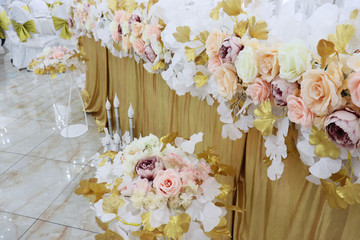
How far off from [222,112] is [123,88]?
1.41 meters

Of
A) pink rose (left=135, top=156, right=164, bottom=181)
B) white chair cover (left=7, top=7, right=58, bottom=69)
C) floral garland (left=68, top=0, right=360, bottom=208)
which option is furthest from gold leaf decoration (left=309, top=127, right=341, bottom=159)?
white chair cover (left=7, top=7, right=58, bottom=69)

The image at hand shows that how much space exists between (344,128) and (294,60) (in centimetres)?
21

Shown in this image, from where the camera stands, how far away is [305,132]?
0.85m

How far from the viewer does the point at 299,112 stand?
2.54ft

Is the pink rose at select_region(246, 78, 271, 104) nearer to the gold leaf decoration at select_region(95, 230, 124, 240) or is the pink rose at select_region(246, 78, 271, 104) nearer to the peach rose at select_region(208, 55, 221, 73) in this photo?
the peach rose at select_region(208, 55, 221, 73)

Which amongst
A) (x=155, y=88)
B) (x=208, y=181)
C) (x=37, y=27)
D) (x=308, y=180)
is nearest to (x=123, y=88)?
(x=155, y=88)

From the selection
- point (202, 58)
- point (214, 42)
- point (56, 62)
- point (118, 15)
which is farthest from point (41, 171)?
point (214, 42)

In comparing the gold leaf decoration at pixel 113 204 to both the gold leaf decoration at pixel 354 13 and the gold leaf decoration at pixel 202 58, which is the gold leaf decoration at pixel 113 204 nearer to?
the gold leaf decoration at pixel 202 58

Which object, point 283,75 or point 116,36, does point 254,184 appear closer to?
point 283,75

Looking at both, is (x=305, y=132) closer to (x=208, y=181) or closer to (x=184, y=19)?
(x=208, y=181)

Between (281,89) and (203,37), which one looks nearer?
(281,89)

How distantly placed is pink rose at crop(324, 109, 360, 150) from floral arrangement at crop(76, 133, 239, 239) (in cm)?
41

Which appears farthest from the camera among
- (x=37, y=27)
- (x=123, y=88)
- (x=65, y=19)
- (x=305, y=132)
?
(x=37, y=27)

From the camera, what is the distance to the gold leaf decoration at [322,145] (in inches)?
30.2
